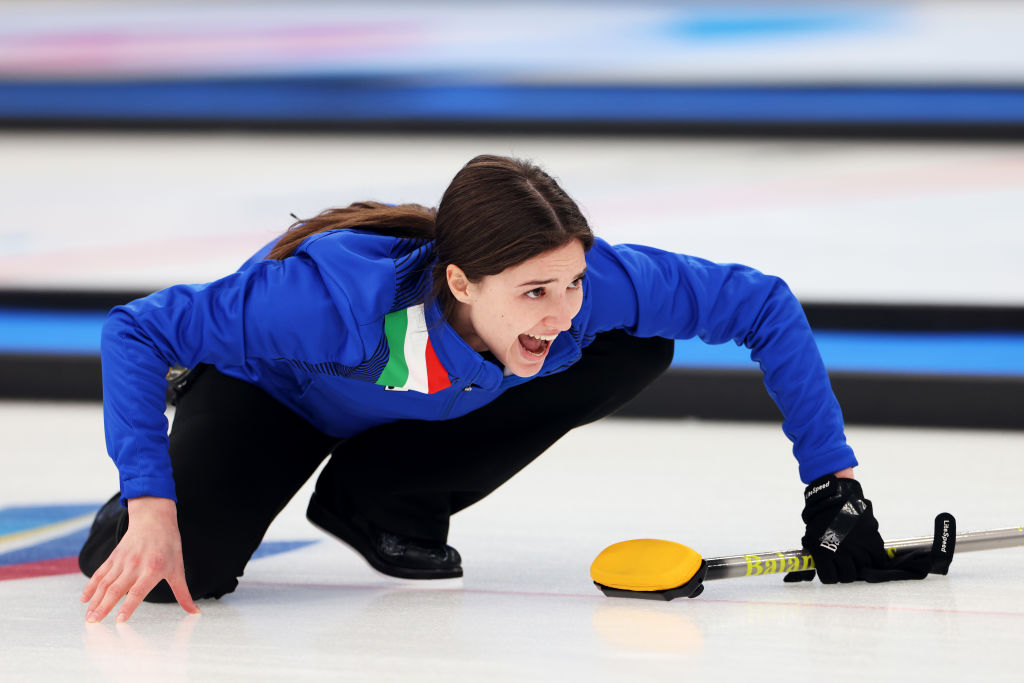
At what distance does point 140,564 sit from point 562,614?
0.50 metres

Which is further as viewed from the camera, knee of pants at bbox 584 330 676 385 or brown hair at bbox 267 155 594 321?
knee of pants at bbox 584 330 676 385

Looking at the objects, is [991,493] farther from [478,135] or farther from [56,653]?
[478,135]

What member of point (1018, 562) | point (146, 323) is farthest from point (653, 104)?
point (146, 323)

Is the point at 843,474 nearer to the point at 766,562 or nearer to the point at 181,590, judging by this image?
the point at 766,562

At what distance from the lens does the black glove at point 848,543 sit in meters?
1.57

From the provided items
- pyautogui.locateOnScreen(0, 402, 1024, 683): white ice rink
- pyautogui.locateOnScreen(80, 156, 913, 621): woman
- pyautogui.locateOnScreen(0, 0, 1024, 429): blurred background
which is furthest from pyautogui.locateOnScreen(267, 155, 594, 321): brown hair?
pyautogui.locateOnScreen(0, 0, 1024, 429): blurred background

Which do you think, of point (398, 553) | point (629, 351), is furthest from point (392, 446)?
point (629, 351)

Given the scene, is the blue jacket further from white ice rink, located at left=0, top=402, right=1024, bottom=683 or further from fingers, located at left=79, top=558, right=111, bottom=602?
white ice rink, located at left=0, top=402, right=1024, bottom=683

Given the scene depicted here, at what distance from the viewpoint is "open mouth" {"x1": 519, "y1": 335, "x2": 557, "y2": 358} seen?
4.96ft

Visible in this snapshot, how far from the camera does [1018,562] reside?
176 cm

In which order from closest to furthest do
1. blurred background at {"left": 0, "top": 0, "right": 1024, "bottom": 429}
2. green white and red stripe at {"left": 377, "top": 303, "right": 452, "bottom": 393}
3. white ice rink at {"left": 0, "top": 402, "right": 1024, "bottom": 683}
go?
white ice rink at {"left": 0, "top": 402, "right": 1024, "bottom": 683}
green white and red stripe at {"left": 377, "top": 303, "right": 452, "bottom": 393}
blurred background at {"left": 0, "top": 0, "right": 1024, "bottom": 429}

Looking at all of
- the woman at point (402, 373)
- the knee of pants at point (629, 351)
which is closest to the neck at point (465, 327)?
the woman at point (402, 373)

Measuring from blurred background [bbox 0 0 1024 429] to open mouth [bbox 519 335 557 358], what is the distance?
2253 millimetres

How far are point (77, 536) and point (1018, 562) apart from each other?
4.92ft
